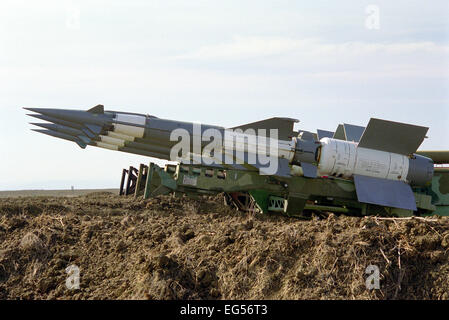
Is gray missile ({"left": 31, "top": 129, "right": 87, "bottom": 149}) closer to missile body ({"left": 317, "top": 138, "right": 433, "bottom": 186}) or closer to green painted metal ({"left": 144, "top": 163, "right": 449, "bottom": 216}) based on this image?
green painted metal ({"left": 144, "top": 163, "right": 449, "bottom": 216})

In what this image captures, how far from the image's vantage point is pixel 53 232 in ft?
23.4

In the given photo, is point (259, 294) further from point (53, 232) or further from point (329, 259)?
point (53, 232)

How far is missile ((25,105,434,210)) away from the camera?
973cm

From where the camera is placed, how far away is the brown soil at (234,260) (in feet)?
17.4

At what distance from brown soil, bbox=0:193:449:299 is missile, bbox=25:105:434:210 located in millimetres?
3009

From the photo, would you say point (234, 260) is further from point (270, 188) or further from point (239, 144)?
point (270, 188)

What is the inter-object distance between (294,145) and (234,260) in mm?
4895

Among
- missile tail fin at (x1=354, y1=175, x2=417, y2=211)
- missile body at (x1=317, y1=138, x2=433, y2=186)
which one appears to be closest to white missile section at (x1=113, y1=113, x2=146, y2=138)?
missile body at (x1=317, y1=138, x2=433, y2=186)

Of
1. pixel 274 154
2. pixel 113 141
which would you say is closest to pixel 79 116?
pixel 113 141

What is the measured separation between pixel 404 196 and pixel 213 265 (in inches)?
247

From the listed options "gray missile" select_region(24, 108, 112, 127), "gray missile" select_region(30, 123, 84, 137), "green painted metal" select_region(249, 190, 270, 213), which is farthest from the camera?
"green painted metal" select_region(249, 190, 270, 213)

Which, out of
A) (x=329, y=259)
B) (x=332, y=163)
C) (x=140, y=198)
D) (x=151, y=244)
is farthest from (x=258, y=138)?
(x=329, y=259)

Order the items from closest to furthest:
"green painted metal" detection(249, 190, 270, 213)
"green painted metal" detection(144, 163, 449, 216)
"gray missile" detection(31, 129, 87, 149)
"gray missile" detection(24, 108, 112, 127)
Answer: "gray missile" detection(24, 108, 112, 127) < "gray missile" detection(31, 129, 87, 149) < "green painted metal" detection(144, 163, 449, 216) < "green painted metal" detection(249, 190, 270, 213)

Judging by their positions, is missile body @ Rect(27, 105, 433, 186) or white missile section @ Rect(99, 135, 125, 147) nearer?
missile body @ Rect(27, 105, 433, 186)
